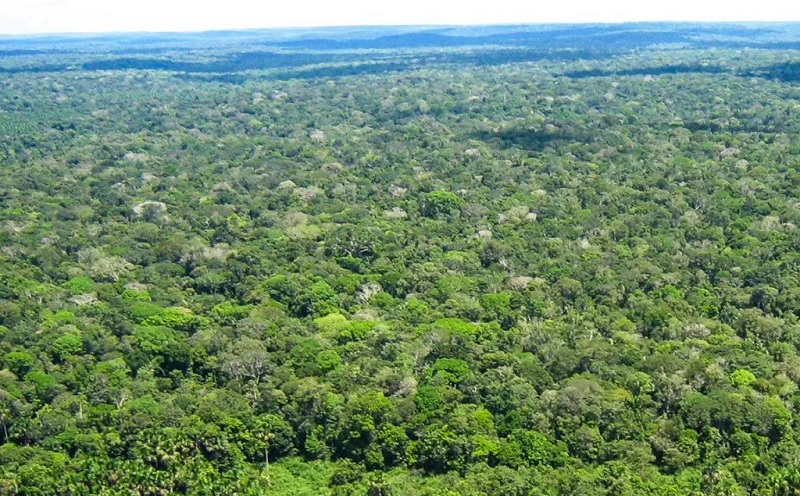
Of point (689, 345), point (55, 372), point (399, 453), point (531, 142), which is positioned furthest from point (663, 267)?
point (531, 142)

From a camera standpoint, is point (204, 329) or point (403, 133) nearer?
point (204, 329)

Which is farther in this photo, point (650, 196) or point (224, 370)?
point (650, 196)

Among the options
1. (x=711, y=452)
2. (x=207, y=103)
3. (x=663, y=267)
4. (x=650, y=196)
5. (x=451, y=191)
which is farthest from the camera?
(x=207, y=103)

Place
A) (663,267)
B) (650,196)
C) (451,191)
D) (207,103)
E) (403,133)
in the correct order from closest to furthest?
(663,267) < (650,196) < (451,191) < (403,133) < (207,103)

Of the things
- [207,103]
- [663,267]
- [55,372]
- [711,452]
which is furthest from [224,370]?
[207,103]

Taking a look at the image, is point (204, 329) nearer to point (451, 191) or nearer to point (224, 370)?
point (224, 370)

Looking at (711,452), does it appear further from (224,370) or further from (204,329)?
(204,329)
